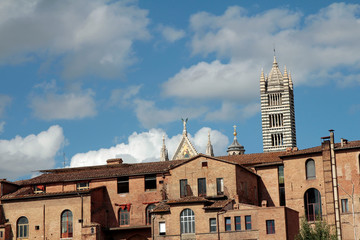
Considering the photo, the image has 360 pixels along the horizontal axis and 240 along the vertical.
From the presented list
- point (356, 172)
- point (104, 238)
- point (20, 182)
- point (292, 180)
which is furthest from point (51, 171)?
point (356, 172)

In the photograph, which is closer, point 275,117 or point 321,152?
point 321,152

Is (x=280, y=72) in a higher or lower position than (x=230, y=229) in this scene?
higher

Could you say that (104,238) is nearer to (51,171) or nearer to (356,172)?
(51,171)

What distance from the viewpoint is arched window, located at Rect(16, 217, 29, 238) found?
7106cm

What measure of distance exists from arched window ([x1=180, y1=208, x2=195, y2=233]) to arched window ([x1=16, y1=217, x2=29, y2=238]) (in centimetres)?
1617

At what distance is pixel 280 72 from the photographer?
157 meters

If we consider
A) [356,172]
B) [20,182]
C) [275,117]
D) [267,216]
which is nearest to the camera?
[267,216]

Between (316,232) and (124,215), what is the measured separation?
20.1 metres

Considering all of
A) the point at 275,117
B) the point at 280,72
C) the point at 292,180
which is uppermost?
the point at 280,72

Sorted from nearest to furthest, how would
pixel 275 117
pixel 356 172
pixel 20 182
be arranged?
pixel 356 172, pixel 20 182, pixel 275 117

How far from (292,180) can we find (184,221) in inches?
482

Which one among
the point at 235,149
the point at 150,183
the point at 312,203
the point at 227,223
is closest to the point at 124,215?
the point at 150,183

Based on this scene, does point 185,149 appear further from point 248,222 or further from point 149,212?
point 248,222

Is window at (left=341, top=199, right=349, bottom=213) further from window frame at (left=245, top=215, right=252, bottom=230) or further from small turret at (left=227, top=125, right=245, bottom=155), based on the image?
small turret at (left=227, top=125, right=245, bottom=155)
